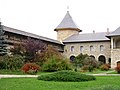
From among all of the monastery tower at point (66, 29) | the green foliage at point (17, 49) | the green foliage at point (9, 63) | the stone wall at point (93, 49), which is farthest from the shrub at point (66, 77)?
the monastery tower at point (66, 29)

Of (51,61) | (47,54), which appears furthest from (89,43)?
(51,61)

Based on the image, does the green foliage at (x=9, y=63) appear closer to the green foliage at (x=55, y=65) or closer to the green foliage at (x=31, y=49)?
the green foliage at (x=55, y=65)

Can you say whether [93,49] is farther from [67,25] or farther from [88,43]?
[67,25]

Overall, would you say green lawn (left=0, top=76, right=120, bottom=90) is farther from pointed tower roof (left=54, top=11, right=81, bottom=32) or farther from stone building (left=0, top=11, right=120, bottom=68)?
pointed tower roof (left=54, top=11, right=81, bottom=32)

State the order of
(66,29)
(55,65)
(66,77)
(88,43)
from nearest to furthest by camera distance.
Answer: (66,77), (55,65), (88,43), (66,29)

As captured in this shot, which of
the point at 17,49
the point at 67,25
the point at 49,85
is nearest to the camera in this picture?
the point at 49,85

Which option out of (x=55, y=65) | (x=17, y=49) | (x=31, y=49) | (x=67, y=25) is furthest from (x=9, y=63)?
(x=67, y=25)

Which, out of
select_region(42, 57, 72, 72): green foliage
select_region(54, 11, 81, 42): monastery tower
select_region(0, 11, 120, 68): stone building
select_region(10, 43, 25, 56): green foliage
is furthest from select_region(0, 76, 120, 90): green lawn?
select_region(54, 11, 81, 42): monastery tower

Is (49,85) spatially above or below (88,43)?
below

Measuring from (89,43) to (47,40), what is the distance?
24.9 ft

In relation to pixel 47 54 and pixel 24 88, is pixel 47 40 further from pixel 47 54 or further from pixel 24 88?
pixel 24 88

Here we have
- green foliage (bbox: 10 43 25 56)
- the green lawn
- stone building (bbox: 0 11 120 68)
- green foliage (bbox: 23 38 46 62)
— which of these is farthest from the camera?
stone building (bbox: 0 11 120 68)

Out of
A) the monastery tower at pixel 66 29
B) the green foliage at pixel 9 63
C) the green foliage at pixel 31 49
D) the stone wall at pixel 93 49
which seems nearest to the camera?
the green foliage at pixel 9 63

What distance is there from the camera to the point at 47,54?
98.6 feet
